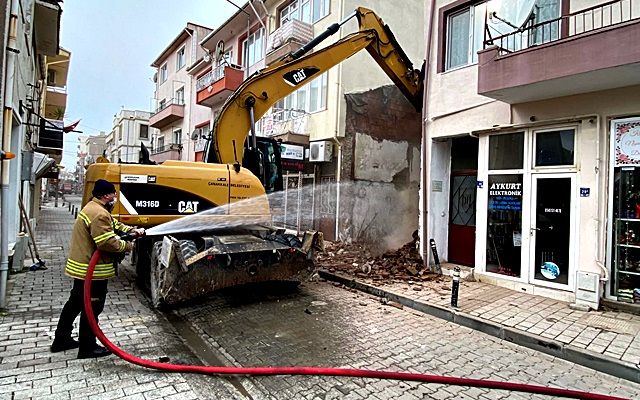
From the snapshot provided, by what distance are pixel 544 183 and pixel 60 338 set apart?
809cm

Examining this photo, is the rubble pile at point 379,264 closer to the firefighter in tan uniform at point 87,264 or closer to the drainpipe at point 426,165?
the drainpipe at point 426,165

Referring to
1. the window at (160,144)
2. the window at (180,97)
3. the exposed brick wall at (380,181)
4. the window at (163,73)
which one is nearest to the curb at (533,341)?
the exposed brick wall at (380,181)

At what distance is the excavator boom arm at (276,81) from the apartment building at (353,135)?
3.51 metres

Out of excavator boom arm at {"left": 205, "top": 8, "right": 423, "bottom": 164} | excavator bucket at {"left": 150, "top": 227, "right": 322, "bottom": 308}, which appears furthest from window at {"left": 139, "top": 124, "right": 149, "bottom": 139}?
excavator bucket at {"left": 150, "top": 227, "right": 322, "bottom": 308}

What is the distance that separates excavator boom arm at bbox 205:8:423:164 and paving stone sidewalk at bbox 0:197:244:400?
3.33m

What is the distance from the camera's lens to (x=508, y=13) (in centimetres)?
810

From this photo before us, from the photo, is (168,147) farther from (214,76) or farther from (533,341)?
(533,341)

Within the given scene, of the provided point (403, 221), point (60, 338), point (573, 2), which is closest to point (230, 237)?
point (60, 338)

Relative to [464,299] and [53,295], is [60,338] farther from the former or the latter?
[464,299]

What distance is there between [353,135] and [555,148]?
6566 mm

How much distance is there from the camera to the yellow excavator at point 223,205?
5.75m

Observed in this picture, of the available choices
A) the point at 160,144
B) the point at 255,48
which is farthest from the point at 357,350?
the point at 160,144

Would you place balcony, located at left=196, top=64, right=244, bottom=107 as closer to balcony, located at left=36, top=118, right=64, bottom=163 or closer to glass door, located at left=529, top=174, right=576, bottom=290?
balcony, located at left=36, top=118, right=64, bottom=163

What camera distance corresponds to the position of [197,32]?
25172mm
